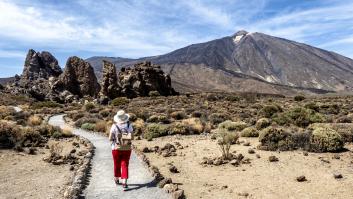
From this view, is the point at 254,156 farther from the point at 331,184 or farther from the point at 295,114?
the point at 295,114

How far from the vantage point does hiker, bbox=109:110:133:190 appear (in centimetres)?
1084

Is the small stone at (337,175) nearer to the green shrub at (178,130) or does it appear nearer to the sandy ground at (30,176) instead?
the sandy ground at (30,176)

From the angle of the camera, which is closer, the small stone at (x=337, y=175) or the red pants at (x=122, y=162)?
the red pants at (x=122, y=162)

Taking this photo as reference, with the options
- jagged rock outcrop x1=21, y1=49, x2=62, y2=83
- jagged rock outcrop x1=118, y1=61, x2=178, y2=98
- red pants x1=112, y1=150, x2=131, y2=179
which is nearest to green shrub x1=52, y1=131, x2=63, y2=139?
red pants x1=112, y1=150, x2=131, y2=179

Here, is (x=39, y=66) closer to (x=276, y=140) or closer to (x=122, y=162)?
(x=276, y=140)

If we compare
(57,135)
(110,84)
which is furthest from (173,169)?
(110,84)

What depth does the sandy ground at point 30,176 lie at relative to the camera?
37.3ft

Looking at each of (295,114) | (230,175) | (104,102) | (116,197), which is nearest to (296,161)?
(230,175)

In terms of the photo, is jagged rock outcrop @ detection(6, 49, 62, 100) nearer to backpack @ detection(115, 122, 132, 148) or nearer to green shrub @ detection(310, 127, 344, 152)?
green shrub @ detection(310, 127, 344, 152)

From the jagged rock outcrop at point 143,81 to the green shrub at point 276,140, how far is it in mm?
52077

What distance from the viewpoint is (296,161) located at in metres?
15.1

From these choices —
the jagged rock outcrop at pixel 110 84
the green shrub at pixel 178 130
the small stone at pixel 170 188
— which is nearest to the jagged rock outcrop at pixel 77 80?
the jagged rock outcrop at pixel 110 84

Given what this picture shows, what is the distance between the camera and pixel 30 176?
1371 cm

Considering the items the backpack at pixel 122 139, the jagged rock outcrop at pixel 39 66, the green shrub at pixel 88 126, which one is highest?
the jagged rock outcrop at pixel 39 66
